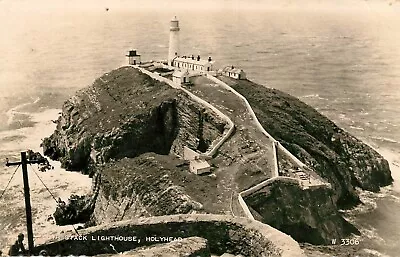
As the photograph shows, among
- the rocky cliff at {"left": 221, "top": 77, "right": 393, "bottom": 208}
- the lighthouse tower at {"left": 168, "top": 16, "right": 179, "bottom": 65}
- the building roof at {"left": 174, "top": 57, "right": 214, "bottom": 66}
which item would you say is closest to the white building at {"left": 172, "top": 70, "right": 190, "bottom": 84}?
the rocky cliff at {"left": 221, "top": 77, "right": 393, "bottom": 208}

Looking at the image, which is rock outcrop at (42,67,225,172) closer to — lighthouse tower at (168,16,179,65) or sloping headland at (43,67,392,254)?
sloping headland at (43,67,392,254)

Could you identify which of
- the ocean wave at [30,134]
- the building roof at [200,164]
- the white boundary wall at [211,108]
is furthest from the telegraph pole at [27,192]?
the ocean wave at [30,134]

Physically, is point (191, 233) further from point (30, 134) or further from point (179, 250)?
point (30, 134)

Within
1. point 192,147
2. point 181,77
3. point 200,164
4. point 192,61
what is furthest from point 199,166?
point 192,61

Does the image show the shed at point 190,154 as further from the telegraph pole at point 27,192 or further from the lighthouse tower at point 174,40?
the lighthouse tower at point 174,40

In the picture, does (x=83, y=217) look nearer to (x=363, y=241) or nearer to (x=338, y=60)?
(x=363, y=241)

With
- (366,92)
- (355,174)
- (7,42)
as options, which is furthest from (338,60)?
(7,42)
